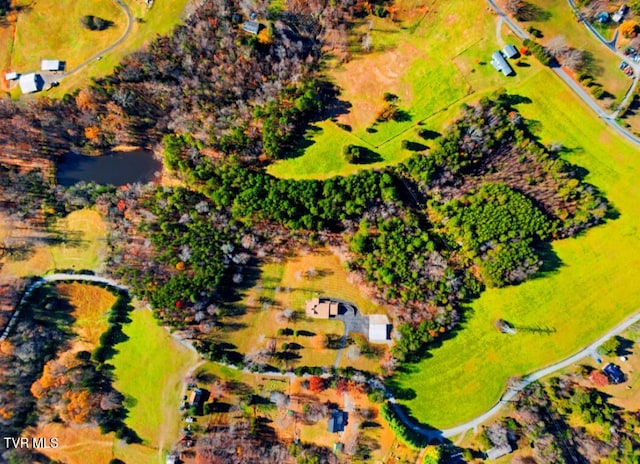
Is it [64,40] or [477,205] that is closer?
[477,205]

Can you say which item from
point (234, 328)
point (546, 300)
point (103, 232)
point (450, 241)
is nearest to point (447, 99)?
point (450, 241)

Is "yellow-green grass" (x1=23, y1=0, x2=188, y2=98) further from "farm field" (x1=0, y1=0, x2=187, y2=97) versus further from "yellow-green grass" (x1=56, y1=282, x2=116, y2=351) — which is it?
"yellow-green grass" (x1=56, y1=282, x2=116, y2=351)

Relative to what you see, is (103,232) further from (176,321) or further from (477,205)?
(477,205)

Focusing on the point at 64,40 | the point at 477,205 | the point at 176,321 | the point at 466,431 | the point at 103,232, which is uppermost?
the point at 64,40

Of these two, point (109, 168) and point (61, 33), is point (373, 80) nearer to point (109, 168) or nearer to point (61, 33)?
point (109, 168)

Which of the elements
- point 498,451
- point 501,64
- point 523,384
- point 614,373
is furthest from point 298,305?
point 501,64

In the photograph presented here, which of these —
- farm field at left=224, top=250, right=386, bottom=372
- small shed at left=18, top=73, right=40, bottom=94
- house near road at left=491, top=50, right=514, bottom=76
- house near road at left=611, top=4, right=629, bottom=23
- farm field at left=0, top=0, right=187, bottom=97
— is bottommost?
farm field at left=224, top=250, right=386, bottom=372

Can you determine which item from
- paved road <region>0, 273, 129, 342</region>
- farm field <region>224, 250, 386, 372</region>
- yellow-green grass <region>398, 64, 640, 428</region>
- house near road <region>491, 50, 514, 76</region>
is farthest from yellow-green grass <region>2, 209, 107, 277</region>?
house near road <region>491, 50, 514, 76</region>
